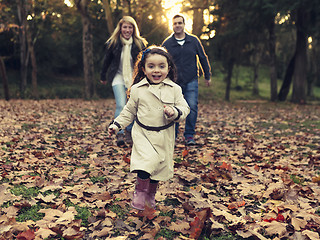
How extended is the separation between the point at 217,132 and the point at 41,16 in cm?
1821

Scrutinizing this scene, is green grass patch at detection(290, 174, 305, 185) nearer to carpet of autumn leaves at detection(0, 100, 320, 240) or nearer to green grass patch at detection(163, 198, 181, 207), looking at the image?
carpet of autumn leaves at detection(0, 100, 320, 240)

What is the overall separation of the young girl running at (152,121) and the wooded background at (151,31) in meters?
14.0

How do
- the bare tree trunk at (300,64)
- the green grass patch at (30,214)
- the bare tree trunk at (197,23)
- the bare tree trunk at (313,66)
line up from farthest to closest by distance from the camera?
the bare tree trunk at (313,66) → the bare tree trunk at (197,23) → the bare tree trunk at (300,64) → the green grass patch at (30,214)

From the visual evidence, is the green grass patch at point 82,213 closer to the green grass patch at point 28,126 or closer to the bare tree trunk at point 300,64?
the green grass patch at point 28,126

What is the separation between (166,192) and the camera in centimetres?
383

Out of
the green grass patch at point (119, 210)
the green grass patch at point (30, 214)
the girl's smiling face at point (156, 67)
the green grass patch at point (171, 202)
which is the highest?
the girl's smiling face at point (156, 67)

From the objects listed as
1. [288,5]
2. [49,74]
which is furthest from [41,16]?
[288,5]

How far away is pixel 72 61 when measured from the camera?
3092cm

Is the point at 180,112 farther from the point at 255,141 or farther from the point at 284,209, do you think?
the point at 255,141

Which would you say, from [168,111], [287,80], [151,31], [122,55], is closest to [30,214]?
[168,111]

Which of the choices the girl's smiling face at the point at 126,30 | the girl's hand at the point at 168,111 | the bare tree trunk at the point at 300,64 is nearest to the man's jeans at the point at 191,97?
the girl's smiling face at the point at 126,30

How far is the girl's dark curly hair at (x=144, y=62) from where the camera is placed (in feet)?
10.4

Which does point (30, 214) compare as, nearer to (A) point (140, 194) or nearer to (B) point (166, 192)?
(A) point (140, 194)

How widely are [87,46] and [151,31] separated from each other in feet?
14.3
